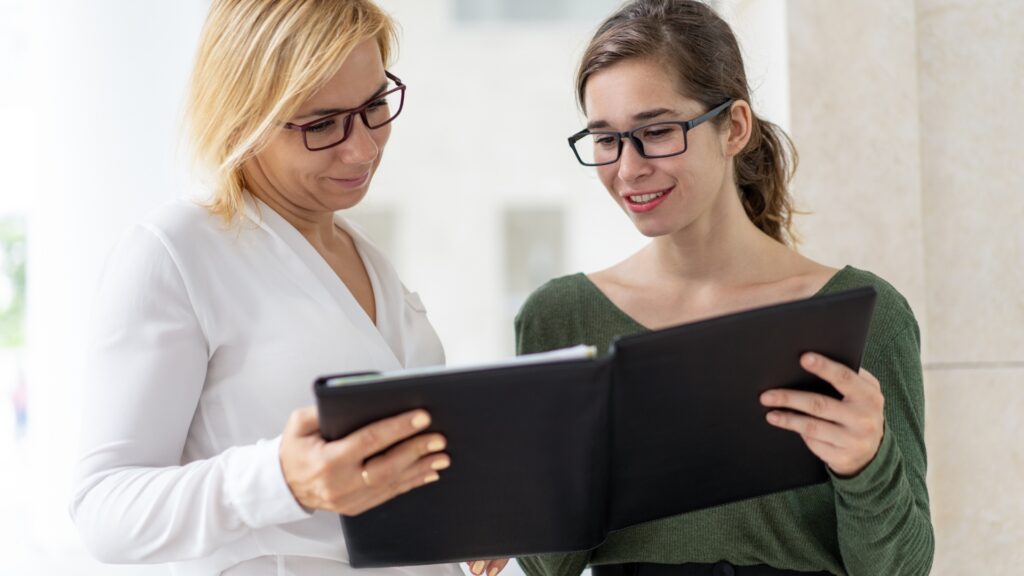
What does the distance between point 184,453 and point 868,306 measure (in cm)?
80

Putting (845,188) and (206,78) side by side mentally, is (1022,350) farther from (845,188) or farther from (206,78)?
(206,78)

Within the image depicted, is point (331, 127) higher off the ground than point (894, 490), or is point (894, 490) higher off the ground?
point (331, 127)

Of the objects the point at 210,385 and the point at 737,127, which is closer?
the point at 210,385

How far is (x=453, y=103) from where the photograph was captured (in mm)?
6809

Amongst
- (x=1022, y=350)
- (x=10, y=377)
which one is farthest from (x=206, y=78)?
(x=10, y=377)

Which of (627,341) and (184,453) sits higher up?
(627,341)

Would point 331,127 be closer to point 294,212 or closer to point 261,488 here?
point 294,212

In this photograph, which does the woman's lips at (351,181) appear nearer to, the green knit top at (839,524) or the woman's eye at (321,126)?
the woman's eye at (321,126)

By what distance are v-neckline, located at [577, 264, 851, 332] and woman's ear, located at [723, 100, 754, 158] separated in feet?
0.79

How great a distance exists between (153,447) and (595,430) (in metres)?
0.48

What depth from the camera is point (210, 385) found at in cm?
121

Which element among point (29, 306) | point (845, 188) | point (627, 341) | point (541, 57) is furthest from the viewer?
point (541, 57)

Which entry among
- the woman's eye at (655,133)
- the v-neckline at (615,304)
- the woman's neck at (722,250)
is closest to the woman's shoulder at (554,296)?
the v-neckline at (615,304)

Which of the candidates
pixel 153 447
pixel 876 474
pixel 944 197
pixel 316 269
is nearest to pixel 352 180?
pixel 316 269
